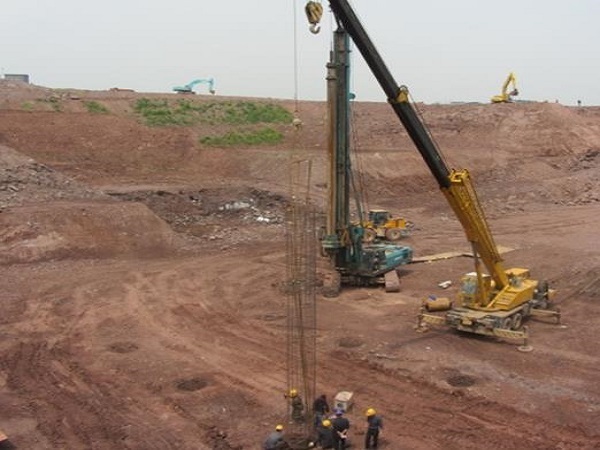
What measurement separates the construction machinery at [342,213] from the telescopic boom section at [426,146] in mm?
4785

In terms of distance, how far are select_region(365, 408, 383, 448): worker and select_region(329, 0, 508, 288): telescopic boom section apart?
6.16 meters

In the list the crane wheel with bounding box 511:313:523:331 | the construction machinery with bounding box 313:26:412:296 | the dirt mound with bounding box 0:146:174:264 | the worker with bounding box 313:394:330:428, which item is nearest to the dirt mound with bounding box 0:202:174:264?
the dirt mound with bounding box 0:146:174:264

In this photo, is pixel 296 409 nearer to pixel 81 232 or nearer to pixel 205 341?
pixel 205 341

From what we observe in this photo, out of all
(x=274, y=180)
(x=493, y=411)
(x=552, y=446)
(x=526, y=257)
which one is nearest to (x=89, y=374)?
(x=493, y=411)

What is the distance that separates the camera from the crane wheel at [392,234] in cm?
2862

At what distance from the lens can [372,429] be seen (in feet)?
34.1

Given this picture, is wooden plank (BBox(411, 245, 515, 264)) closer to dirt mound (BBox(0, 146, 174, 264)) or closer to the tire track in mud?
the tire track in mud

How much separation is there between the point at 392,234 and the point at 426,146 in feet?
47.2

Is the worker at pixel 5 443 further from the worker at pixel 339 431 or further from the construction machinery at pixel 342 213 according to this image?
the construction machinery at pixel 342 213

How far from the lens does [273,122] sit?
164 feet

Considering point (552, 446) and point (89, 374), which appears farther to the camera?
point (89, 374)

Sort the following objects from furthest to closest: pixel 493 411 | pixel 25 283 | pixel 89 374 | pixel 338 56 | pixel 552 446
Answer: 1. pixel 25 283
2. pixel 338 56
3. pixel 89 374
4. pixel 493 411
5. pixel 552 446

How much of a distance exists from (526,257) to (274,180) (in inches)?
675

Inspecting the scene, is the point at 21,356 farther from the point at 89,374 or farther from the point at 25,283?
the point at 25,283
